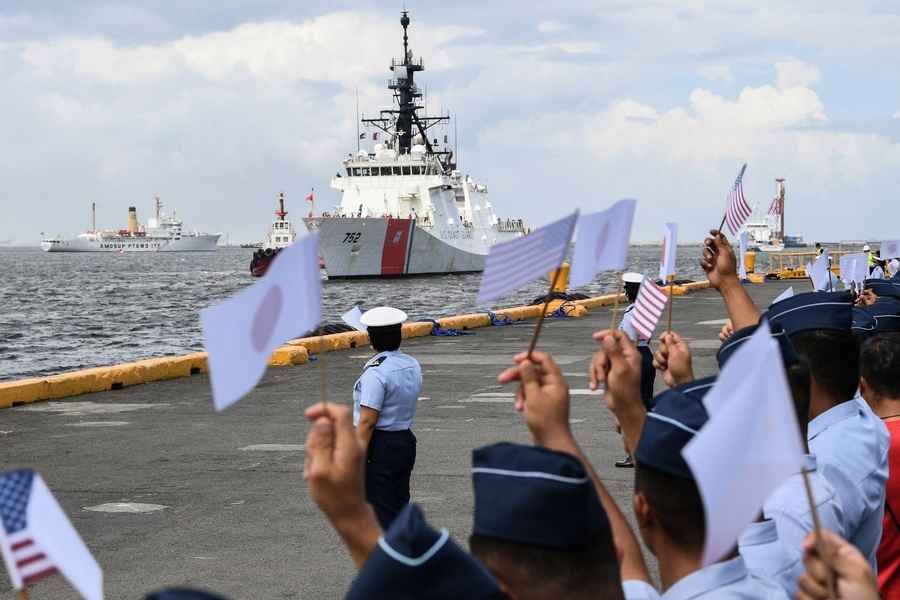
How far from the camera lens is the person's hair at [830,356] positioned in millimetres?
4293

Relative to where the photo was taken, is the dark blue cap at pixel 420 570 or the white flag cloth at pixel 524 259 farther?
the white flag cloth at pixel 524 259

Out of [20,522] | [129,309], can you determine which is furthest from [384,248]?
[20,522]

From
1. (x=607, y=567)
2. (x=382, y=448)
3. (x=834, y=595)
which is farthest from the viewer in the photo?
(x=382, y=448)

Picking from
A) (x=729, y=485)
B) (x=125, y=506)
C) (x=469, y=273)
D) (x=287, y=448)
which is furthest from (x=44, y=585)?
(x=469, y=273)

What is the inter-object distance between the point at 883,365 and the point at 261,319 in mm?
2902

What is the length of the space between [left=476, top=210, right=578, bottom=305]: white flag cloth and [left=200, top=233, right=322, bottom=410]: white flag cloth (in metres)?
0.74

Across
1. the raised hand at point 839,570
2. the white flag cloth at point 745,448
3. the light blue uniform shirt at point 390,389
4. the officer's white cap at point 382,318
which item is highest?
the white flag cloth at point 745,448

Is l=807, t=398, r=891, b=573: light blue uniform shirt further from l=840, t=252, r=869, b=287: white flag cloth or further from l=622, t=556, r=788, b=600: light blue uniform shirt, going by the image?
l=840, t=252, r=869, b=287: white flag cloth

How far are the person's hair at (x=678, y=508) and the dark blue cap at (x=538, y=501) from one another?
0.85 feet

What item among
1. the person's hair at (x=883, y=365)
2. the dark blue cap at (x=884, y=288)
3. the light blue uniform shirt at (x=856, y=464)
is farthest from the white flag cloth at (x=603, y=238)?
the dark blue cap at (x=884, y=288)

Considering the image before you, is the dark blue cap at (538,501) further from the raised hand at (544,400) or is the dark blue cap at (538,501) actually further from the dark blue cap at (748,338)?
the dark blue cap at (748,338)

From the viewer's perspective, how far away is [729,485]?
2.04m

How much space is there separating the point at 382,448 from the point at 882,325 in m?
2.75

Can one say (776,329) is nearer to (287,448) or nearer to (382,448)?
(382,448)
